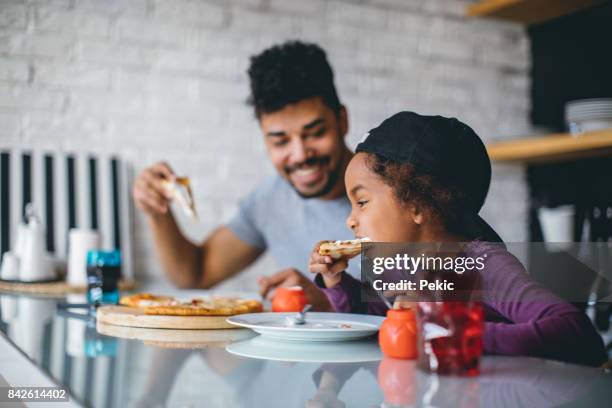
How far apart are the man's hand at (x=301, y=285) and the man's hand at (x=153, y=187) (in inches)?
25.7

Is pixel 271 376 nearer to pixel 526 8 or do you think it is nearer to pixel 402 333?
pixel 402 333

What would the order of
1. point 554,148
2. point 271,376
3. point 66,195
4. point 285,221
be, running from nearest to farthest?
point 271,376
point 285,221
point 66,195
point 554,148

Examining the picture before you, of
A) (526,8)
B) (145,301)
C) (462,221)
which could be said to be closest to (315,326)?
(462,221)

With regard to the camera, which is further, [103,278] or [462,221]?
[103,278]

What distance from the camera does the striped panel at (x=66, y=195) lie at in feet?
7.84

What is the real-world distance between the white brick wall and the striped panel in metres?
0.06

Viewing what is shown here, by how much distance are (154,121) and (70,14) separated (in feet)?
1.49

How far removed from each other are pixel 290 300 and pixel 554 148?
6.03ft

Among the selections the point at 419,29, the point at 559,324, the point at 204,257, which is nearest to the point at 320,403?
the point at 559,324

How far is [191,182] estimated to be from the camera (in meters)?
2.67

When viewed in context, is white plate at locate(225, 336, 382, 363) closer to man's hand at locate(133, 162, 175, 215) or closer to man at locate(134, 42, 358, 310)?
man at locate(134, 42, 358, 310)

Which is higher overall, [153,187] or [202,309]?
[153,187]

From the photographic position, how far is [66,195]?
2469 mm

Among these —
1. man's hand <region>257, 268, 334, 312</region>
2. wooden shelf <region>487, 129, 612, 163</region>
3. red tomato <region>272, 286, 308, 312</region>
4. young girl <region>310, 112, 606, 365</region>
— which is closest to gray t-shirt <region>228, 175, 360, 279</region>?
man's hand <region>257, 268, 334, 312</region>
